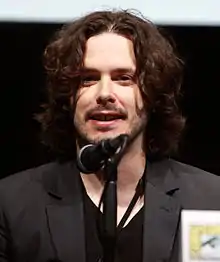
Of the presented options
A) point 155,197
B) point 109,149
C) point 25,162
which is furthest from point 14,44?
point 109,149

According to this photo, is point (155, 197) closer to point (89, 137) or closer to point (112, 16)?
point (89, 137)

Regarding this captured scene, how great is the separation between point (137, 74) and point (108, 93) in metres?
0.15

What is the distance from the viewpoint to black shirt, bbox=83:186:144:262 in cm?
163

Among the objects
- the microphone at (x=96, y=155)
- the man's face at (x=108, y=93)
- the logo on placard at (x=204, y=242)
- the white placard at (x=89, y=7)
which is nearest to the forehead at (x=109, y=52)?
the man's face at (x=108, y=93)

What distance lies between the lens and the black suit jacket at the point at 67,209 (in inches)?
64.4

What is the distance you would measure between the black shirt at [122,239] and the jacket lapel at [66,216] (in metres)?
0.02

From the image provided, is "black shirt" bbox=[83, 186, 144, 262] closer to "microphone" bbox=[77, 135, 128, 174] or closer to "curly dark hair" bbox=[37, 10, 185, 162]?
"curly dark hair" bbox=[37, 10, 185, 162]

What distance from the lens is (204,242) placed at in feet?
3.96

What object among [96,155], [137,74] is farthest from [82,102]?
[96,155]

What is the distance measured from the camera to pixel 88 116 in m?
1.67

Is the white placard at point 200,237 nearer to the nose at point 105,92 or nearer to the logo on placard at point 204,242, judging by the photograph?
the logo on placard at point 204,242

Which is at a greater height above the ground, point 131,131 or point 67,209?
point 131,131

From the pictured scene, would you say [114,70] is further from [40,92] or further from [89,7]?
[40,92]

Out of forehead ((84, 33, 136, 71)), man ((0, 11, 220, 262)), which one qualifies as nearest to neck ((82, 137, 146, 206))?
man ((0, 11, 220, 262))
